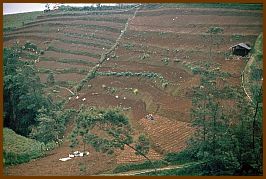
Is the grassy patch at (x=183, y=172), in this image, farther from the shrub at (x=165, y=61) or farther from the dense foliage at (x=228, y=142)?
the shrub at (x=165, y=61)

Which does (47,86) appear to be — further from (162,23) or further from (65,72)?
(162,23)

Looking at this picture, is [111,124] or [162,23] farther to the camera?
[162,23]

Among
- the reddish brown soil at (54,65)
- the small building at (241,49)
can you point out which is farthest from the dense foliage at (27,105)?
the small building at (241,49)

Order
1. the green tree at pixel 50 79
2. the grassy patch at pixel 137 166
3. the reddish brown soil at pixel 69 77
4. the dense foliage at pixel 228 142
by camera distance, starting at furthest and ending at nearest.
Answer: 1. the reddish brown soil at pixel 69 77
2. the green tree at pixel 50 79
3. the grassy patch at pixel 137 166
4. the dense foliage at pixel 228 142

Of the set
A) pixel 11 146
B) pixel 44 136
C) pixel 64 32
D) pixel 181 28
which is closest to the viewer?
pixel 11 146

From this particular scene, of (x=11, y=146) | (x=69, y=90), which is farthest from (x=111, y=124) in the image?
(x=69, y=90)
